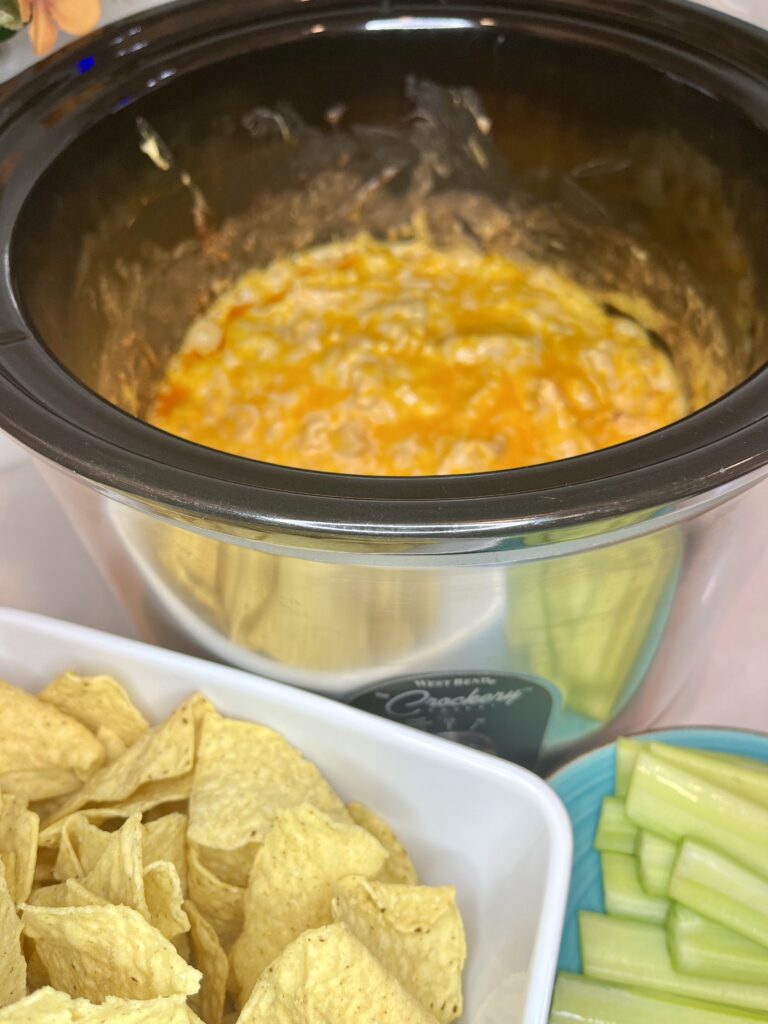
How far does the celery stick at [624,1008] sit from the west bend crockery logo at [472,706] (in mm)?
213

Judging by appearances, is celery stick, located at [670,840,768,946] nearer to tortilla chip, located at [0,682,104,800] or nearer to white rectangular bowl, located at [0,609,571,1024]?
white rectangular bowl, located at [0,609,571,1024]

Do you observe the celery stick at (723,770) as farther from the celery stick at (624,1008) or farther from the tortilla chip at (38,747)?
the tortilla chip at (38,747)

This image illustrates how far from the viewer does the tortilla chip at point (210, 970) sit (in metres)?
0.80

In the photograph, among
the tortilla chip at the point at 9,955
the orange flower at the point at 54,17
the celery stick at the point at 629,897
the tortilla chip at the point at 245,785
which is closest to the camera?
the tortilla chip at the point at 9,955

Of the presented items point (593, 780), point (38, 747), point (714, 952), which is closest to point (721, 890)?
point (714, 952)

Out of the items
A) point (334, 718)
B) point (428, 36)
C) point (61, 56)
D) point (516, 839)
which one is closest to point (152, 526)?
point (334, 718)

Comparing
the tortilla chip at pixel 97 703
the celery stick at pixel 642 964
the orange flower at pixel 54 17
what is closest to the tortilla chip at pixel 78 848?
the tortilla chip at pixel 97 703

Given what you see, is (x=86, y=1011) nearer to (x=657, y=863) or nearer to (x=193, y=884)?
(x=193, y=884)

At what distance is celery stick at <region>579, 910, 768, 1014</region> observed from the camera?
87 centimetres

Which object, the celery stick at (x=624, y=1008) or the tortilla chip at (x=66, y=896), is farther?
the celery stick at (x=624, y=1008)

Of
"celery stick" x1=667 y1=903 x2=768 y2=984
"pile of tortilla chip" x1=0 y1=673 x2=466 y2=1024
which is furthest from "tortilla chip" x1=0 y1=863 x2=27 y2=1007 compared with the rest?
"celery stick" x1=667 y1=903 x2=768 y2=984

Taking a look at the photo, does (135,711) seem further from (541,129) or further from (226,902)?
(541,129)

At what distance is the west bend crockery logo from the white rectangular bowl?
41mm

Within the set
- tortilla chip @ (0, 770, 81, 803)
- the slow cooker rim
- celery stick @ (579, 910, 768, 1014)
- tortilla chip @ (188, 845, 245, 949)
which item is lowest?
celery stick @ (579, 910, 768, 1014)
